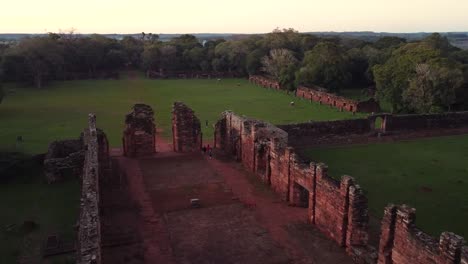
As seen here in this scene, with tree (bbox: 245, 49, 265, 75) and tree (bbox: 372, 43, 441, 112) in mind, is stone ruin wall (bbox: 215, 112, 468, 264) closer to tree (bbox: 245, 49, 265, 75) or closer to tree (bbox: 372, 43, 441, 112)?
tree (bbox: 372, 43, 441, 112)

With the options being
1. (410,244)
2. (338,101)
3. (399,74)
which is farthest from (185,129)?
(399,74)

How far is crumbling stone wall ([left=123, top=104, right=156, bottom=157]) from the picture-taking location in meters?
26.3

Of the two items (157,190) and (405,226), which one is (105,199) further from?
(405,226)

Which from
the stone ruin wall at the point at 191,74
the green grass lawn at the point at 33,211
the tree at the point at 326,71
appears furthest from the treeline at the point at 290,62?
the green grass lawn at the point at 33,211

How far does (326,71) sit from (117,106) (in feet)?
76.0

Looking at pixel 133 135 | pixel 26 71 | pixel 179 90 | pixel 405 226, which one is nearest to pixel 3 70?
pixel 26 71

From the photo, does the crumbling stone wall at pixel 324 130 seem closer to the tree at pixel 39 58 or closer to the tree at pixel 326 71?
the tree at pixel 326 71

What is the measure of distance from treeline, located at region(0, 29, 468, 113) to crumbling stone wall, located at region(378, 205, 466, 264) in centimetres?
2566

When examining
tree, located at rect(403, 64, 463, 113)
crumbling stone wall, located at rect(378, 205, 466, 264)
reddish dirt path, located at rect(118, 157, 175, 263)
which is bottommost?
reddish dirt path, located at rect(118, 157, 175, 263)

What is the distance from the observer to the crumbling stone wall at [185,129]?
27.0 meters

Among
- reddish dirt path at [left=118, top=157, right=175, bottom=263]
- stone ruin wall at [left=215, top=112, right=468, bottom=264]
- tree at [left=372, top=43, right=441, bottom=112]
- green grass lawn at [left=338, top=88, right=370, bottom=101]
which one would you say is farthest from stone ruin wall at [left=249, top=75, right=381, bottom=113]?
reddish dirt path at [left=118, top=157, right=175, bottom=263]

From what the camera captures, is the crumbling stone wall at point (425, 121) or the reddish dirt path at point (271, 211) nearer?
the reddish dirt path at point (271, 211)

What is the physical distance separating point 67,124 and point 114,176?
46.0ft

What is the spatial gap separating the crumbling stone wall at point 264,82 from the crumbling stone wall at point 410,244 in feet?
145
